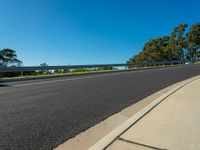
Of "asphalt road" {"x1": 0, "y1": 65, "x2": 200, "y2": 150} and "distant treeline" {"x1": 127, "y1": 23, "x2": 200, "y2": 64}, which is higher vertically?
"distant treeline" {"x1": 127, "y1": 23, "x2": 200, "y2": 64}

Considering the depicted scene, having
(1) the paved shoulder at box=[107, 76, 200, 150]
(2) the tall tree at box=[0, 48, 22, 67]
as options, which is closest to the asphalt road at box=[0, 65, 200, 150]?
(1) the paved shoulder at box=[107, 76, 200, 150]

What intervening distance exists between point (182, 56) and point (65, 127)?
70.7m

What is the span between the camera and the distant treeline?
2646 inches

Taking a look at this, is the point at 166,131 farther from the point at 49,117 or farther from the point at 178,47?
the point at 178,47

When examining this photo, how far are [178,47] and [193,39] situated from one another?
480 cm

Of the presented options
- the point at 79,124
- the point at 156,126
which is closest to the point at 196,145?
the point at 156,126

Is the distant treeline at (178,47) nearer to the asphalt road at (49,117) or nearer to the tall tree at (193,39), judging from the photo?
the tall tree at (193,39)

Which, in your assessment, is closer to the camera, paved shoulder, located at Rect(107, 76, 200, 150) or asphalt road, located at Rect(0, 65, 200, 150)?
paved shoulder, located at Rect(107, 76, 200, 150)

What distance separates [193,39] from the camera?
2640 inches

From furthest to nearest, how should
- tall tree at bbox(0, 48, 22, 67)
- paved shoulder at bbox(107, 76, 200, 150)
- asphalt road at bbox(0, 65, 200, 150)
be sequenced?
tall tree at bbox(0, 48, 22, 67) → asphalt road at bbox(0, 65, 200, 150) → paved shoulder at bbox(107, 76, 200, 150)

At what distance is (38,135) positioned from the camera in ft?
12.7

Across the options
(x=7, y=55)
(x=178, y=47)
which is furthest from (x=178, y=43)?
(x=7, y=55)

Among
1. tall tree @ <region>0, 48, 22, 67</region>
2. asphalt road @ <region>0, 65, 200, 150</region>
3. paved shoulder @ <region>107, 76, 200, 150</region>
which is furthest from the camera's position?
tall tree @ <region>0, 48, 22, 67</region>

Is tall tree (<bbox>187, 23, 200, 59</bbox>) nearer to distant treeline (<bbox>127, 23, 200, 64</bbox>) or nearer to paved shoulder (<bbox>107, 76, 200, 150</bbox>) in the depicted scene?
distant treeline (<bbox>127, 23, 200, 64</bbox>)
